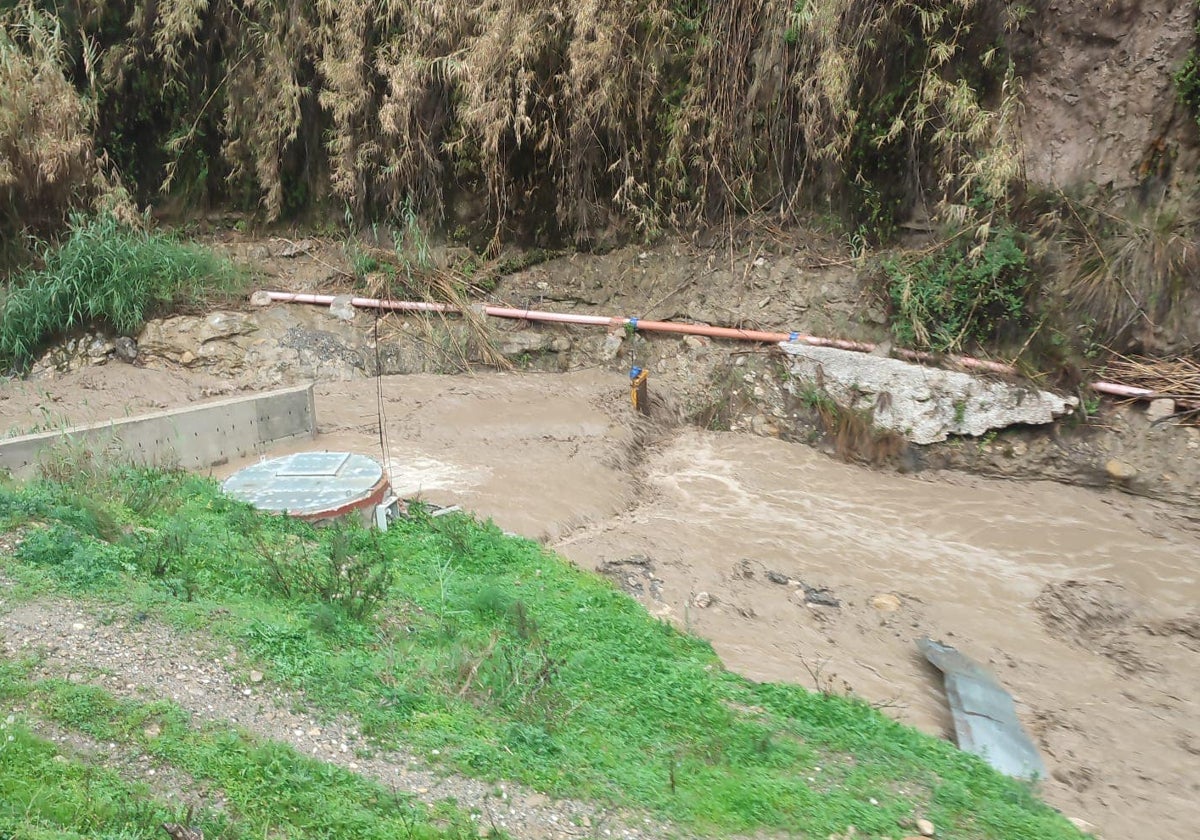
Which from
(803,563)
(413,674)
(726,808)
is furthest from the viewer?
(803,563)

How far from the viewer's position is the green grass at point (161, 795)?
2.44 metres

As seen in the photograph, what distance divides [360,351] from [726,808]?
764cm

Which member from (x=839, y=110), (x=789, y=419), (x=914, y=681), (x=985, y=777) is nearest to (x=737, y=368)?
(x=789, y=419)

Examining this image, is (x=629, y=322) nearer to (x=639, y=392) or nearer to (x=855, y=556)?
(x=639, y=392)

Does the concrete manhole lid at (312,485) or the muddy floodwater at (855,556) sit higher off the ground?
the concrete manhole lid at (312,485)

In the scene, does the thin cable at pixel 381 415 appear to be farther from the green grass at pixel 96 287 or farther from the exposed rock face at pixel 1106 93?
the exposed rock face at pixel 1106 93

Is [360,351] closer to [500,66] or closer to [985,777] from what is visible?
[500,66]

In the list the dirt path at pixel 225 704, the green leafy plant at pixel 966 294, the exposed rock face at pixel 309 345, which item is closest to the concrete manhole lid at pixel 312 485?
the dirt path at pixel 225 704

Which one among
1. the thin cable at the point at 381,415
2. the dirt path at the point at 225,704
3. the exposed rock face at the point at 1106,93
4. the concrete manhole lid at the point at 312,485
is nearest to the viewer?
the dirt path at the point at 225,704

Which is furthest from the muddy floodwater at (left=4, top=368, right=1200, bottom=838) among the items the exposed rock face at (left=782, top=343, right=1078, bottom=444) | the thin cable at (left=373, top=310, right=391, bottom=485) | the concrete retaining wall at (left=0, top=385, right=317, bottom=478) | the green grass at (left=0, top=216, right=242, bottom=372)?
the green grass at (left=0, top=216, right=242, bottom=372)

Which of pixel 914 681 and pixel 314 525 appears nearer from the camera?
pixel 914 681

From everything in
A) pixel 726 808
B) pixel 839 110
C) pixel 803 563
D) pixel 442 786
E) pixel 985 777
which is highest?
pixel 839 110

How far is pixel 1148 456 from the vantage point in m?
8.01

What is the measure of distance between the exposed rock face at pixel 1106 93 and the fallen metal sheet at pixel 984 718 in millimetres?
5687
